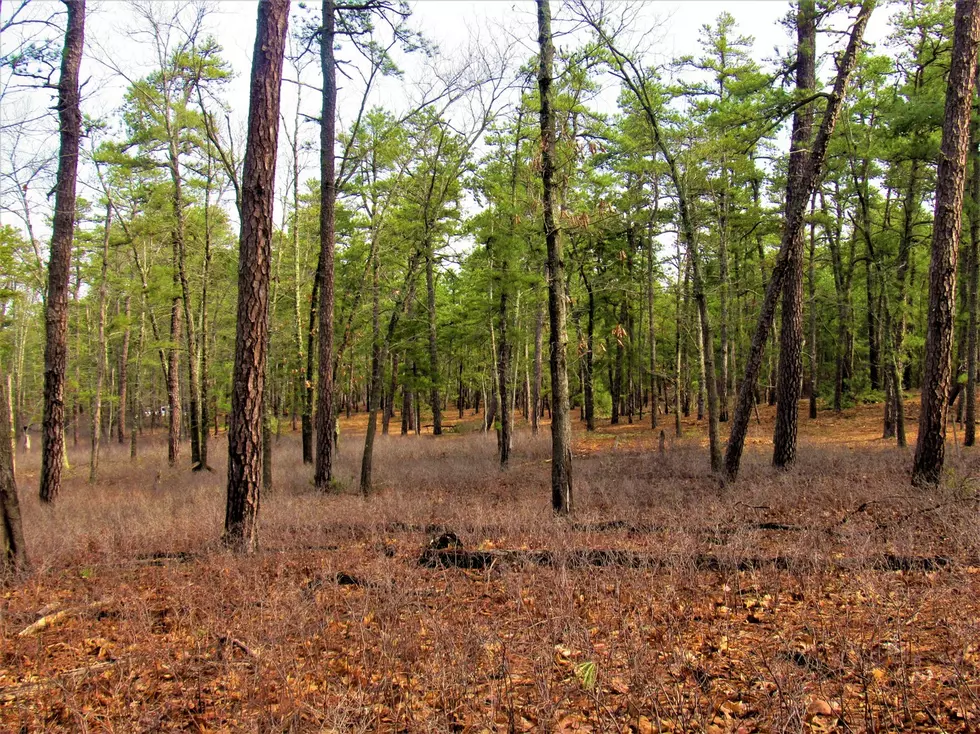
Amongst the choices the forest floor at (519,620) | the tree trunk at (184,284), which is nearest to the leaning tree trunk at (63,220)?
the forest floor at (519,620)

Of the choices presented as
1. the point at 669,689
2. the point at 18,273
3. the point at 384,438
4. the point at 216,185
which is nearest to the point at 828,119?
the point at 669,689

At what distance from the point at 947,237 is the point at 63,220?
1404 cm

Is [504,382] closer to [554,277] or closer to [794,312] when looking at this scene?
[794,312]

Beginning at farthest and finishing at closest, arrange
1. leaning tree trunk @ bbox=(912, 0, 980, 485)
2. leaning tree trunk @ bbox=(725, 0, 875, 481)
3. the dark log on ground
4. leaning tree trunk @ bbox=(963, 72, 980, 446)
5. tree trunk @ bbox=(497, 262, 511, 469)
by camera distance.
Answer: tree trunk @ bbox=(497, 262, 511, 469) < leaning tree trunk @ bbox=(963, 72, 980, 446) < leaning tree trunk @ bbox=(725, 0, 875, 481) < leaning tree trunk @ bbox=(912, 0, 980, 485) < the dark log on ground

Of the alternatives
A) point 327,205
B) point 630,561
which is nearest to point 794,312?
point 630,561

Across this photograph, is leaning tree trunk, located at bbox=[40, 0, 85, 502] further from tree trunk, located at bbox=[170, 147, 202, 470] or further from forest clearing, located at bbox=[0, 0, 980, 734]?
tree trunk, located at bbox=[170, 147, 202, 470]

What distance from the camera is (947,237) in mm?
8320

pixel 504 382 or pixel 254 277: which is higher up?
pixel 254 277

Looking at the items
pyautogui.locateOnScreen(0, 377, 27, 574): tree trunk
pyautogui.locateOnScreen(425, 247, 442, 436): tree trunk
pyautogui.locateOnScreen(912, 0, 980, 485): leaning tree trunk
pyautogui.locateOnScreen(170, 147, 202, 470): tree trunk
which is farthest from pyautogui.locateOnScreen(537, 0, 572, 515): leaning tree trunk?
pyautogui.locateOnScreen(170, 147, 202, 470): tree trunk

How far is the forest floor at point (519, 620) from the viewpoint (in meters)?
3.08

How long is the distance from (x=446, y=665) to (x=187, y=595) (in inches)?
108

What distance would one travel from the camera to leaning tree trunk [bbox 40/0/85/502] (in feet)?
30.7

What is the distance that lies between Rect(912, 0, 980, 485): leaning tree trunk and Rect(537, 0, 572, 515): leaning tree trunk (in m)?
5.17

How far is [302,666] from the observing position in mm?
3646
